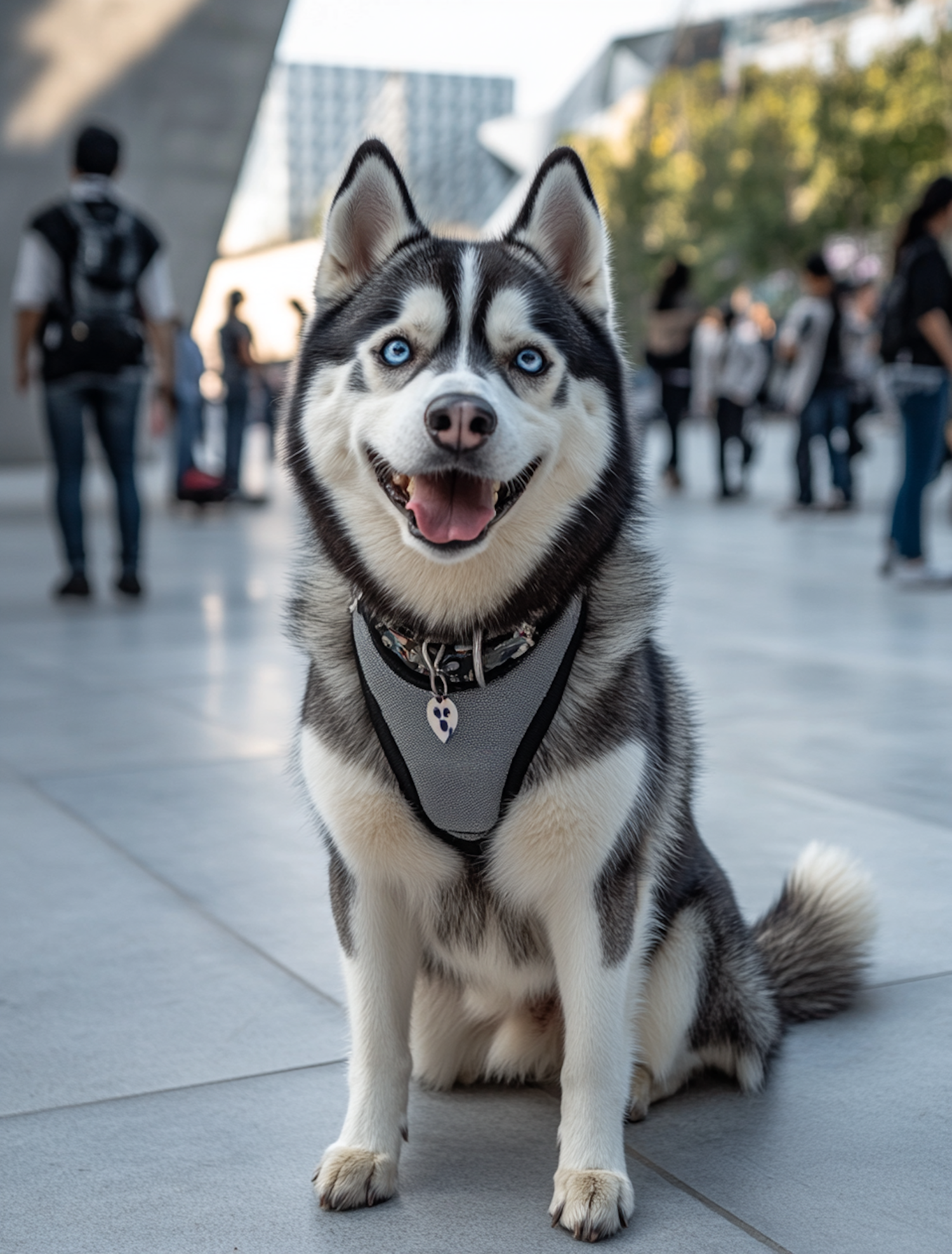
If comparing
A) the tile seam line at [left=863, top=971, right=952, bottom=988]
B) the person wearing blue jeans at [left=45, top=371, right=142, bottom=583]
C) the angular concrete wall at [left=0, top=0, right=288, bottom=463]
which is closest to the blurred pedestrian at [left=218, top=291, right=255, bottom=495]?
the angular concrete wall at [left=0, top=0, right=288, bottom=463]

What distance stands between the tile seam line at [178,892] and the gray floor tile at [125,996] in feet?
0.05

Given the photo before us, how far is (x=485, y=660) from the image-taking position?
2.41 meters

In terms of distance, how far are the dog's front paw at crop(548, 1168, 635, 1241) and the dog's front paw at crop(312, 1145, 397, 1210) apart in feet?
0.92

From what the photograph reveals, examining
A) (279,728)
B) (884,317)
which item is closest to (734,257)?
(884,317)

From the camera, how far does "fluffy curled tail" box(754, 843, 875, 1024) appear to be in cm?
309

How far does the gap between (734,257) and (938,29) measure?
46.6 feet

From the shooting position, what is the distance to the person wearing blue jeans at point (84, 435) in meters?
8.26

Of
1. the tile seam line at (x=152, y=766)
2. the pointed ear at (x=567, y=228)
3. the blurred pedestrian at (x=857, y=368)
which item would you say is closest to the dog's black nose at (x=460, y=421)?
the pointed ear at (x=567, y=228)

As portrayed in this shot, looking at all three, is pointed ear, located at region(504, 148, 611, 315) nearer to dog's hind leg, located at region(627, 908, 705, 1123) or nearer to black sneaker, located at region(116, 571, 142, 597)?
dog's hind leg, located at region(627, 908, 705, 1123)

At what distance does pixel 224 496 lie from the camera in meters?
14.0

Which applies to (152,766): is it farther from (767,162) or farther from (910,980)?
(767,162)

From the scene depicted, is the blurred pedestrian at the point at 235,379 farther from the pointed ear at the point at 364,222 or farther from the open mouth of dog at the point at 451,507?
the open mouth of dog at the point at 451,507

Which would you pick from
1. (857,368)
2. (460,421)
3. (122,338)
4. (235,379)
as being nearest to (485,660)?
(460,421)

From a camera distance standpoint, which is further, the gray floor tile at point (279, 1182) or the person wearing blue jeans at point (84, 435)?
the person wearing blue jeans at point (84, 435)
